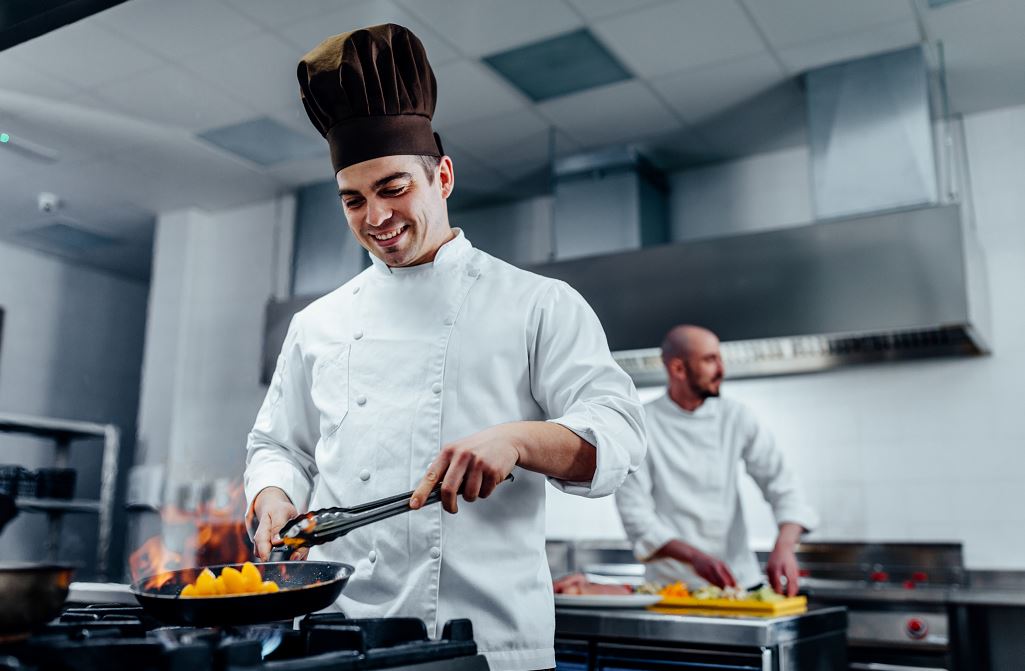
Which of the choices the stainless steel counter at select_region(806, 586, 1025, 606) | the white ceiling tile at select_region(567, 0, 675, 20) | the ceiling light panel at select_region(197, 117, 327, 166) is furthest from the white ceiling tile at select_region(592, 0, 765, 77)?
the stainless steel counter at select_region(806, 586, 1025, 606)

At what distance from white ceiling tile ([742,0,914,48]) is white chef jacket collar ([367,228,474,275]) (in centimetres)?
214

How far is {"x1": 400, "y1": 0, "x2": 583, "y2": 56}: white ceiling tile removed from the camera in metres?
3.18

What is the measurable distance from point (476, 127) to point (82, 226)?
1.86 metres

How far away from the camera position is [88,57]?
3.55 meters

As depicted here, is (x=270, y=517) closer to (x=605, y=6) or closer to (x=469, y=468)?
(x=469, y=468)

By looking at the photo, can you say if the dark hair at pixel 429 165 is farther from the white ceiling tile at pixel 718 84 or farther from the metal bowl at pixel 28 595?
the white ceiling tile at pixel 718 84

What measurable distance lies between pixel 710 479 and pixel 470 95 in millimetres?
1864

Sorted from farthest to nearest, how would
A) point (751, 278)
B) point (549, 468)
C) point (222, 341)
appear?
point (222, 341) → point (751, 278) → point (549, 468)

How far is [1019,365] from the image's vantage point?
3.68 m

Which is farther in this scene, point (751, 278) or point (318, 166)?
point (318, 166)

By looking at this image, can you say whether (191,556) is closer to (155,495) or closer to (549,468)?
(155,495)

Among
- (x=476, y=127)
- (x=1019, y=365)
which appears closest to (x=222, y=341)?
(x=476, y=127)

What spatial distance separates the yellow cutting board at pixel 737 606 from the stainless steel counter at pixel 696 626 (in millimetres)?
37

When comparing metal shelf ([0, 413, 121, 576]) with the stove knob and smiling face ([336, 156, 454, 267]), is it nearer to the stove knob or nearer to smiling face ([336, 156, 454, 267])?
smiling face ([336, 156, 454, 267])
